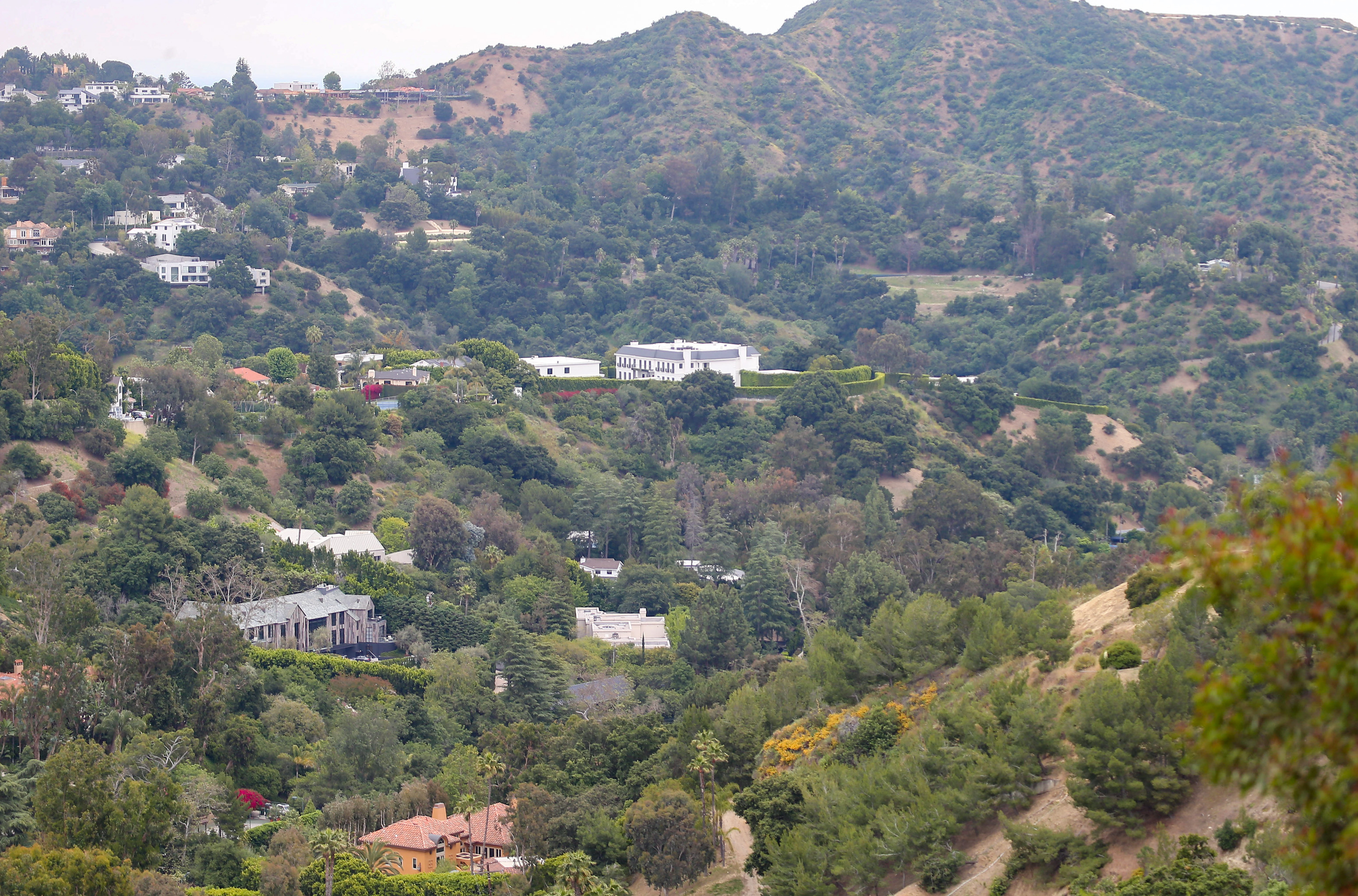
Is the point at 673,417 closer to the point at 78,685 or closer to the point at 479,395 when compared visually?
the point at 479,395

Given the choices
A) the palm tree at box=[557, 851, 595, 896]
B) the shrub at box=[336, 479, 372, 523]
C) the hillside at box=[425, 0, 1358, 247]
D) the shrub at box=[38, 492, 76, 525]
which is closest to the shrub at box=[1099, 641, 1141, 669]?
the palm tree at box=[557, 851, 595, 896]

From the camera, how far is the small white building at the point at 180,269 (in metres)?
78.8

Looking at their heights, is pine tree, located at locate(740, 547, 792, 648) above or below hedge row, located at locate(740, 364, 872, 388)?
below

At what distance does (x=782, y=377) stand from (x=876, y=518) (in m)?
17.6

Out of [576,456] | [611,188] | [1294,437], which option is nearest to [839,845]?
[576,456]

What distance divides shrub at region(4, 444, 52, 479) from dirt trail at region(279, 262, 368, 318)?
126 ft

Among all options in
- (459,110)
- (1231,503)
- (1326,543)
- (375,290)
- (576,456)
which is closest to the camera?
(1326,543)

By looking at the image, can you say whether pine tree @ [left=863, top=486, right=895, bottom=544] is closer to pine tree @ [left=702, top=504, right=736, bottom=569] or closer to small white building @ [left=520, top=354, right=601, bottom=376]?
pine tree @ [left=702, top=504, right=736, bottom=569]

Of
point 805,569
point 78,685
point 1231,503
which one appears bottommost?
point 805,569

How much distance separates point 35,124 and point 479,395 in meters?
52.0

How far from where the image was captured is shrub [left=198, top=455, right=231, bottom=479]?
1971 inches

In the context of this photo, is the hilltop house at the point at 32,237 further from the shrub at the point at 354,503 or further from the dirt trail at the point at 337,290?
the shrub at the point at 354,503

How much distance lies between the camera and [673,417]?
66.5 m

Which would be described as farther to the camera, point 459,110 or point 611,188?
point 459,110
